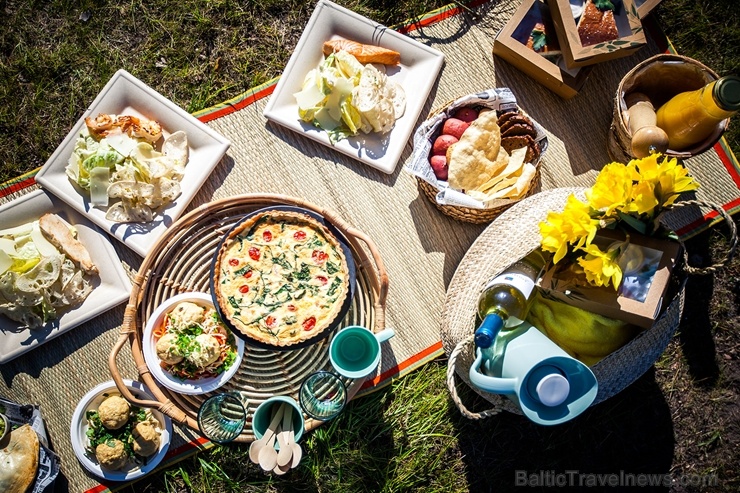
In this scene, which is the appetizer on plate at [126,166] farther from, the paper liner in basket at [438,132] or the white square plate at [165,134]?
the paper liner in basket at [438,132]

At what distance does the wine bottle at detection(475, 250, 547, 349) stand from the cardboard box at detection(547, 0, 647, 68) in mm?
951

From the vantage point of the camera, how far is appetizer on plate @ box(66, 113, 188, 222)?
7.41 feet

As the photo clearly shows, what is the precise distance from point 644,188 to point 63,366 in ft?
7.78

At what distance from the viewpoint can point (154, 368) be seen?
2033 millimetres

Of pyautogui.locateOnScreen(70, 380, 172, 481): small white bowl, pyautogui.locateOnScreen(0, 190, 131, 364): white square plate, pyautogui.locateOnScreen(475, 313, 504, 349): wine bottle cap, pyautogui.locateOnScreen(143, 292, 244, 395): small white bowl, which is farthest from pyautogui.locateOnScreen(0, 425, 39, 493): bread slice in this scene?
pyautogui.locateOnScreen(475, 313, 504, 349): wine bottle cap

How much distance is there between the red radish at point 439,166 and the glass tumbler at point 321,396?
908 millimetres

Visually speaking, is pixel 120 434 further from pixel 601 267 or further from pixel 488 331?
pixel 601 267

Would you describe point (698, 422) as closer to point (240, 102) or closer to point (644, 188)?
point (644, 188)

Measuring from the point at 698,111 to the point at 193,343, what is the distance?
2.05 meters

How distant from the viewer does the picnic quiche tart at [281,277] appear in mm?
2023

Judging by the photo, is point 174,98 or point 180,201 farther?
point 174,98

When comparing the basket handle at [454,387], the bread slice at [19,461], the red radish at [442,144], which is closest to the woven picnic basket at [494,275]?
the basket handle at [454,387]

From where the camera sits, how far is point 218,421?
2.10 meters

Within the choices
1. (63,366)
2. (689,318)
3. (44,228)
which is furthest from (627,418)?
(44,228)
